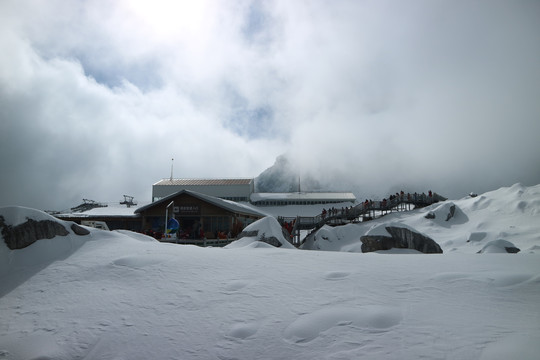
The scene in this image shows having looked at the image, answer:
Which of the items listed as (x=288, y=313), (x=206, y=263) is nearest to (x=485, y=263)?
(x=288, y=313)

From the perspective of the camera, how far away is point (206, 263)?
753 cm

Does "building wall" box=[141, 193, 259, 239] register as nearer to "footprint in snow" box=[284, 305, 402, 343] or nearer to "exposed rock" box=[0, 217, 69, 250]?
"exposed rock" box=[0, 217, 69, 250]

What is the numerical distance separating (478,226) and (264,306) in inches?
981

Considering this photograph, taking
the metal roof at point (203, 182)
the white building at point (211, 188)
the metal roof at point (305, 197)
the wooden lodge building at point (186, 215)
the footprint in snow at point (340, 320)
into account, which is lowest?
the footprint in snow at point (340, 320)

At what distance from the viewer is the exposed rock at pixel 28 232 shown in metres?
7.75

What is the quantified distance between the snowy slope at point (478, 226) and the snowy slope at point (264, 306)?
13837 mm

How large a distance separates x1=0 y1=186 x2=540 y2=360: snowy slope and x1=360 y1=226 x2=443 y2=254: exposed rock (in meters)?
8.47

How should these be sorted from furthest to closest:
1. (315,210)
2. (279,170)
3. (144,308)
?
(279,170) < (315,210) < (144,308)

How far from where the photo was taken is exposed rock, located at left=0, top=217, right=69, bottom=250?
305 inches

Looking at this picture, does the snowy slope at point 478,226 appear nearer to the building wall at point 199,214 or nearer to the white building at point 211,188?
the building wall at point 199,214

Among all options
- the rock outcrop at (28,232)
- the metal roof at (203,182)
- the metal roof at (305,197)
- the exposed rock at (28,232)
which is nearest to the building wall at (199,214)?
the metal roof at (305,197)

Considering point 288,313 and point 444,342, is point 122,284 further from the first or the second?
point 444,342

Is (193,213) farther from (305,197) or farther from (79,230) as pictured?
(305,197)

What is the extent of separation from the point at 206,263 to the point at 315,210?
34807mm
